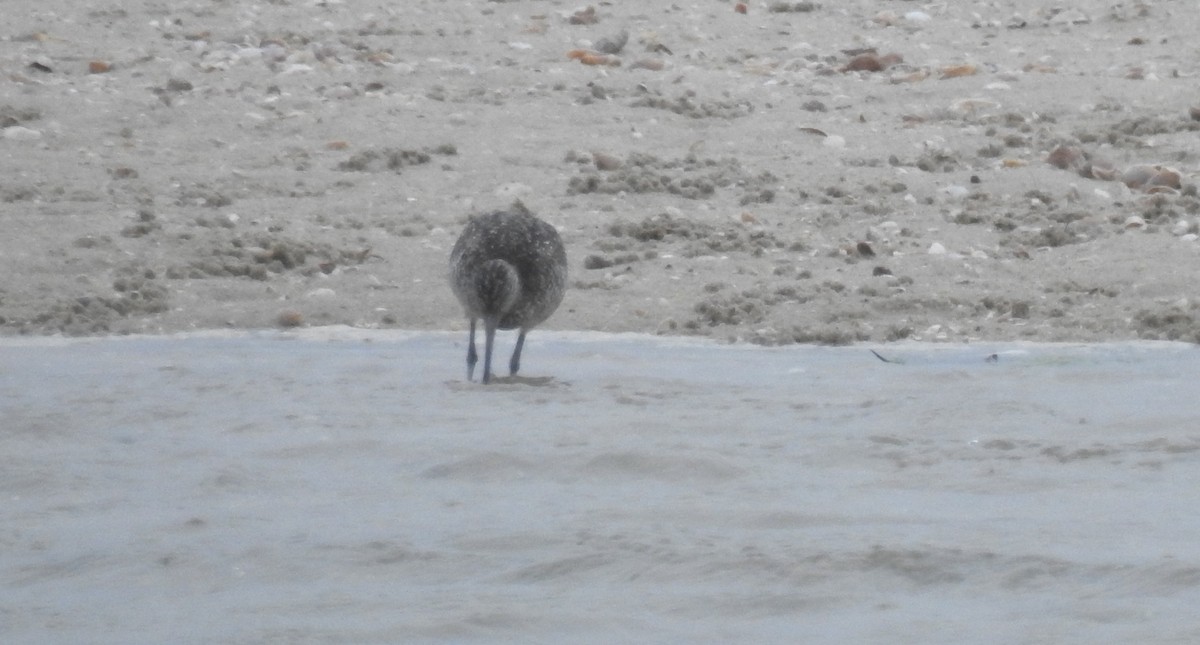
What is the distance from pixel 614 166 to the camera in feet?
34.2

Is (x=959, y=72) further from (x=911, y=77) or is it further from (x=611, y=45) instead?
(x=611, y=45)

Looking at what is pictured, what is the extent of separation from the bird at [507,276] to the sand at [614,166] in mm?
605

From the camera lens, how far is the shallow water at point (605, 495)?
4555 millimetres

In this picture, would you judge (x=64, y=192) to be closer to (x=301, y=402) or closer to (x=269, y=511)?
(x=301, y=402)

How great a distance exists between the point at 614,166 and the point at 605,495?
4888 mm

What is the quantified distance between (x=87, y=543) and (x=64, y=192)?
4972 millimetres

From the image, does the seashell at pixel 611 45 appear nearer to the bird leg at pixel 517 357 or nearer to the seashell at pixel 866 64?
the seashell at pixel 866 64

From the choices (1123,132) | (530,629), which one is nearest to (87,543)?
(530,629)

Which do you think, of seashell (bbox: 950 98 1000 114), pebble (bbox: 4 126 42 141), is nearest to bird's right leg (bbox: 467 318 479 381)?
pebble (bbox: 4 126 42 141)

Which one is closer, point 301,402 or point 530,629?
point 530,629

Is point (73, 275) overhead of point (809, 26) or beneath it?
beneath

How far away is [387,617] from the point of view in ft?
14.9

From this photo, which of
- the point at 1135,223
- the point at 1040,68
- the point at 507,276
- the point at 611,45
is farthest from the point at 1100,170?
the point at 507,276

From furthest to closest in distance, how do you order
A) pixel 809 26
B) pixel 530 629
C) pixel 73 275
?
1. pixel 809 26
2. pixel 73 275
3. pixel 530 629
